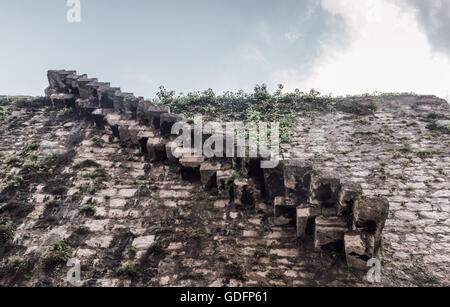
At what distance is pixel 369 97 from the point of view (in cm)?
877

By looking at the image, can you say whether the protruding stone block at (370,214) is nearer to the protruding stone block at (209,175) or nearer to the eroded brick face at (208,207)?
the eroded brick face at (208,207)

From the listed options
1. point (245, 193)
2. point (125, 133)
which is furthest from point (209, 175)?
point (125, 133)

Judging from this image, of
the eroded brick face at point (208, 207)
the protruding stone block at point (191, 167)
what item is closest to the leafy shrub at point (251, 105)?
the eroded brick face at point (208, 207)

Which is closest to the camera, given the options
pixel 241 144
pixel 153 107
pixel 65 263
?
pixel 65 263

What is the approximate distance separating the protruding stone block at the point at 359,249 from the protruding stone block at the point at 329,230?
0.46ft

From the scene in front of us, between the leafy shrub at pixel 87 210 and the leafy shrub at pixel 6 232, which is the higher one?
the leafy shrub at pixel 87 210

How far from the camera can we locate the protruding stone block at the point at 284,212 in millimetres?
4223

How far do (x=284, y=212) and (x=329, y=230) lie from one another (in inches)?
27.7

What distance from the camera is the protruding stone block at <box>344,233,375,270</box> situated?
11.7ft

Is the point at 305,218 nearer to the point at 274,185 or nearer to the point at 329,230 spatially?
the point at 329,230
